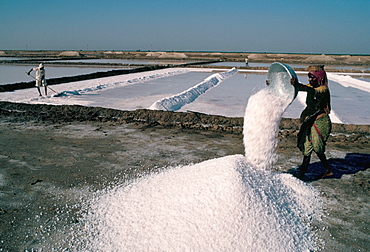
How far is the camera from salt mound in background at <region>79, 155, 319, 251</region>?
6.67 feet

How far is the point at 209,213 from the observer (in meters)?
2.19

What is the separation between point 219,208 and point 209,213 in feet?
0.28

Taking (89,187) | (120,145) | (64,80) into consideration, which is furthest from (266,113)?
(64,80)

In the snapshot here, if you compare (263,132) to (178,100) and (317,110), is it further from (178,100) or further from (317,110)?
(178,100)

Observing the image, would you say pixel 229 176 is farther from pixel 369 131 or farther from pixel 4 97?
pixel 4 97

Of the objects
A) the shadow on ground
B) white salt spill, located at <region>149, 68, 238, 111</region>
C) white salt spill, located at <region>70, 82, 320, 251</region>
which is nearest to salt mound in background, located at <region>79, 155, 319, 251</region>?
white salt spill, located at <region>70, 82, 320, 251</region>

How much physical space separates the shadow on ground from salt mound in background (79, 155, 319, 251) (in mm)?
590

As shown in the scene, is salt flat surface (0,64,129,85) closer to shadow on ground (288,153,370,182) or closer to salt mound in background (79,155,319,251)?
salt mound in background (79,155,319,251)

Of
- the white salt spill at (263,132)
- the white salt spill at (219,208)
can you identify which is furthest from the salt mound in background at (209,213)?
the white salt spill at (263,132)

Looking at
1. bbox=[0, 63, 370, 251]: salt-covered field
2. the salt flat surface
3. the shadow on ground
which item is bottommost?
the shadow on ground

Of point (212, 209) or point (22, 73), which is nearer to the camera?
point (212, 209)

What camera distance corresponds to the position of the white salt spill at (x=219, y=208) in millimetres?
2045

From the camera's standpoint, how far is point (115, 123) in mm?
5805

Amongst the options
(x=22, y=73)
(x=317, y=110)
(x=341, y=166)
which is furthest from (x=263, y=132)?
(x=22, y=73)
